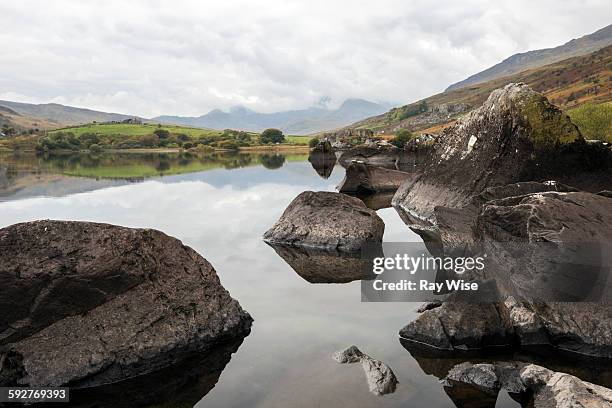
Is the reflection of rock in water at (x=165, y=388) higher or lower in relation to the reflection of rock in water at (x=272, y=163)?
higher

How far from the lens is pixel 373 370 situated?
38.4ft

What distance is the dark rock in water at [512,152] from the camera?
24797 mm

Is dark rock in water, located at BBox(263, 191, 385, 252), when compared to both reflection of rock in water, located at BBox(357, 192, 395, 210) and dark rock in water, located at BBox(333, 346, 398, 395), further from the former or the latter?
reflection of rock in water, located at BBox(357, 192, 395, 210)

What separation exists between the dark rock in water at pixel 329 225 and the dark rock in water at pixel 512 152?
4.86m

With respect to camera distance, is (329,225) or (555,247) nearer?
(555,247)

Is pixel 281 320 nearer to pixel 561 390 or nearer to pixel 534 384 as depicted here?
pixel 534 384

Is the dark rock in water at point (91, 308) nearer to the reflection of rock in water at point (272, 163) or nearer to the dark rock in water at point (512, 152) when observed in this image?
the dark rock in water at point (512, 152)

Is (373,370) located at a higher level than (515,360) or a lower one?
higher

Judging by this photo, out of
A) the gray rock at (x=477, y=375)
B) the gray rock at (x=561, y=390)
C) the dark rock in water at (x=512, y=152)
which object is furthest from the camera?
the dark rock in water at (x=512, y=152)

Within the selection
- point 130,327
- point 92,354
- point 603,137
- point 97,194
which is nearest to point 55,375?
point 92,354
